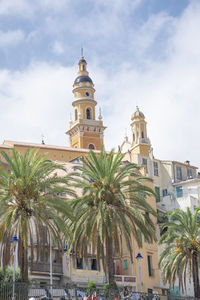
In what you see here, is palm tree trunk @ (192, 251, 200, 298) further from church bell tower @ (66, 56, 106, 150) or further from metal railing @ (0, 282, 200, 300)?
church bell tower @ (66, 56, 106, 150)

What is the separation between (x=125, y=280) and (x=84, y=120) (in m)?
47.9

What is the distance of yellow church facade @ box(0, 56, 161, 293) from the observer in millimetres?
49156

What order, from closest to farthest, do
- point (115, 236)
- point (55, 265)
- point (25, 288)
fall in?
point (25, 288) < point (115, 236) < point (55, 265)

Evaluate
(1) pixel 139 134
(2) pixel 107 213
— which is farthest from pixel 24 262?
(1) pixel 139 134

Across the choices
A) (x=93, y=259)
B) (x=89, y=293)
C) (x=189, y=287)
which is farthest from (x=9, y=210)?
(x=189, y=287)

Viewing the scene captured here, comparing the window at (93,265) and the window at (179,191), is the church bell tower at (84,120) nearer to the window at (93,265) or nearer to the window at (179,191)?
the window at (179,191)

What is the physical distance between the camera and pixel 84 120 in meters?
94.4

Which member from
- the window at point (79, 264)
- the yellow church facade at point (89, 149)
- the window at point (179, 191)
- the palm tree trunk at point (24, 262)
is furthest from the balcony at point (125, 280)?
the window at point (179, 191)

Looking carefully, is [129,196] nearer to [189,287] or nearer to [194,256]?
[194,256]

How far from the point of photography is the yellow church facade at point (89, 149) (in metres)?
49.2

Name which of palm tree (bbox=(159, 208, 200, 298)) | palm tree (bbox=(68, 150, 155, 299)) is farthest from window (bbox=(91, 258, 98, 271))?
palm tree (bbox=(68, 150, 155, 299))

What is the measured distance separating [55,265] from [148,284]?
1156 cm

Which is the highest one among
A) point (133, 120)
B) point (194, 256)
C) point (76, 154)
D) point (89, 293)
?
point (133, 120)

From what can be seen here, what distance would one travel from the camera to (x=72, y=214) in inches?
1289
